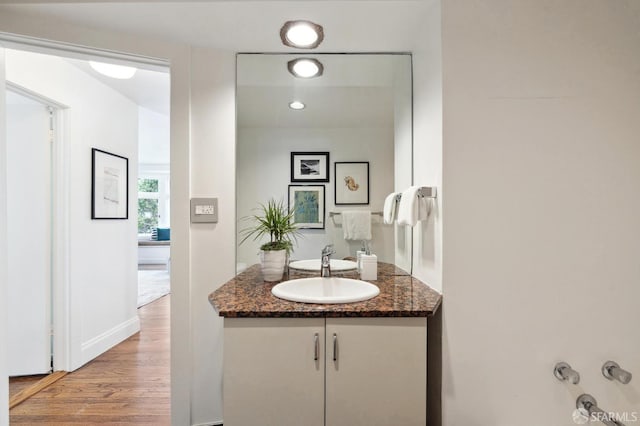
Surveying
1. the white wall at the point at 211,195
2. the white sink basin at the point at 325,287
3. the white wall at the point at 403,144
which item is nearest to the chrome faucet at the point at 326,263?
the white sink basin at the point at 325,287

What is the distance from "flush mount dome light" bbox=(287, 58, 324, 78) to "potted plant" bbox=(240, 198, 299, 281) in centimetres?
77

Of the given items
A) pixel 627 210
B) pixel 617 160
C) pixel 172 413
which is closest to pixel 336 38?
pixel 617 160

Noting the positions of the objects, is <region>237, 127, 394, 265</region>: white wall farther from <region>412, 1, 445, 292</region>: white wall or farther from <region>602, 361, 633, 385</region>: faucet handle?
<region>602, 361, 633, 385</region>: faucet handle

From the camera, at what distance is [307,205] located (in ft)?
5.64

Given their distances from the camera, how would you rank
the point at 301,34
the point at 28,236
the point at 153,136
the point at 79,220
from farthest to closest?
the point at 153,136 → the point at 79,220 → the point at 28,236 → the point at 301,34

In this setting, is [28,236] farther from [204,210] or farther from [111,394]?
[204,210]

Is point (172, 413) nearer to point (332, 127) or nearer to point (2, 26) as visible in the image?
point (332, 127)

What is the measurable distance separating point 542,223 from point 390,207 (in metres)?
0.67

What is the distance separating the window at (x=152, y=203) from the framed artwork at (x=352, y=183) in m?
6.62

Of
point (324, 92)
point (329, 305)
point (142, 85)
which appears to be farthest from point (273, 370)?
point (142, 85)

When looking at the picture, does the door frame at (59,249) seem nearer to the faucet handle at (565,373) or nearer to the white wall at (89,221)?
the white wall at (89,221)

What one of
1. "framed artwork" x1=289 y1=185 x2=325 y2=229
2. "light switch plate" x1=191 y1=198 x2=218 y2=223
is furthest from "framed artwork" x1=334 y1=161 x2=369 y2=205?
"light switch plate" x1=191 y1=198 x2=218 y2=223

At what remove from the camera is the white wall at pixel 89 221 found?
2107mm

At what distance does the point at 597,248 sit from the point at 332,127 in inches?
54.3
